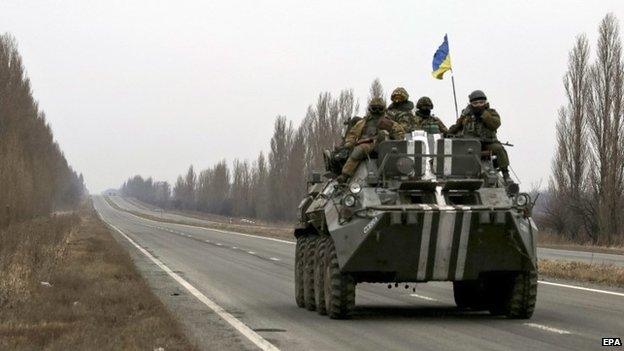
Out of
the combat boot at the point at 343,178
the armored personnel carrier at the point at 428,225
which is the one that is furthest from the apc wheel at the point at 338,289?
the combat boot at the point at 343,178

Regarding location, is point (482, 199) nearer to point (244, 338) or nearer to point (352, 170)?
point (352, 170)

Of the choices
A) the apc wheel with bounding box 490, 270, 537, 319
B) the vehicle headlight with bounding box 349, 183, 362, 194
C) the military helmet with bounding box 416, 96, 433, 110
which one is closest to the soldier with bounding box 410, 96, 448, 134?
the military helmet with bounding box 416, 96, 433, 110

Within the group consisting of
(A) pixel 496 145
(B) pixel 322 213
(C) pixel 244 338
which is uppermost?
(A) pixel 496 145

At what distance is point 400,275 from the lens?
44.2ft

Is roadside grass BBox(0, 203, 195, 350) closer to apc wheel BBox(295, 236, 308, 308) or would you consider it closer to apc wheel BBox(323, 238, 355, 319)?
apc wheel BBox(323, 238, 355, 319)

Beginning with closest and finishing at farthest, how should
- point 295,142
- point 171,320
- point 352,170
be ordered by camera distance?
point 171,320 < point 352,170 < point 295,142

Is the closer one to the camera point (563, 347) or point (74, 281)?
point (563, 347)

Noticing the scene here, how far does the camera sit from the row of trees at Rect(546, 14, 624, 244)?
5038cm

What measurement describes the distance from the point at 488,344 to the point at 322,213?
4.08 m

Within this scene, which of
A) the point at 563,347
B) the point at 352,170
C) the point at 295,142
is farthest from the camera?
the point at 295,142

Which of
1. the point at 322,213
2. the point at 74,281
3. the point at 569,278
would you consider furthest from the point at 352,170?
the point at 569,278

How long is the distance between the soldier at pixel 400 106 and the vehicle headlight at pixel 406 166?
1.38 m

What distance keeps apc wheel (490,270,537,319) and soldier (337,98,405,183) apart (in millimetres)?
2505

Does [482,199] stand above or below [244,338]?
above
